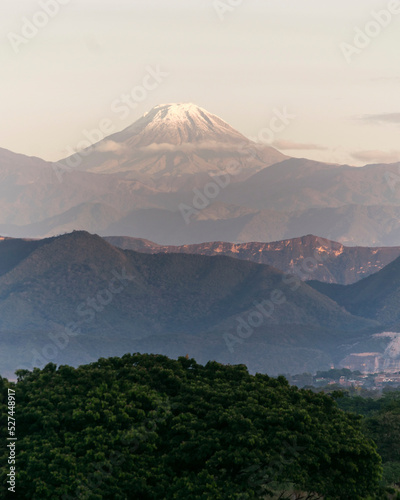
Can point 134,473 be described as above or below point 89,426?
below

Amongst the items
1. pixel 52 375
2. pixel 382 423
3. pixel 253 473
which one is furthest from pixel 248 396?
pixel 382 423

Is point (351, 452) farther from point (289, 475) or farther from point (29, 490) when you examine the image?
point (29, 490)

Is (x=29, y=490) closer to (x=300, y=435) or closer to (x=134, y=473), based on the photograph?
A: (x=134, y=473)

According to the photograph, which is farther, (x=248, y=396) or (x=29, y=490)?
(x=248, y=396)

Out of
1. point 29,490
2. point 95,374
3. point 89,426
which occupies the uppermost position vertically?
point 95,374

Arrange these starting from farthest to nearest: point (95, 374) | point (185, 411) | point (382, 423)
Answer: point (382, 423)
point (95, 374)
point (185, 411)

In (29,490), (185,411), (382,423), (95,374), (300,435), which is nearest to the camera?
(29,490)
